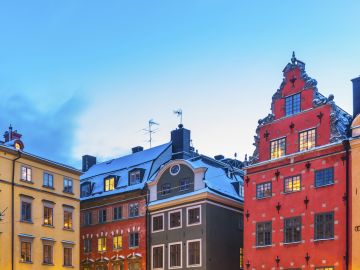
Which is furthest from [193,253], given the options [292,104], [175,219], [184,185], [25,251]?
[292,104]

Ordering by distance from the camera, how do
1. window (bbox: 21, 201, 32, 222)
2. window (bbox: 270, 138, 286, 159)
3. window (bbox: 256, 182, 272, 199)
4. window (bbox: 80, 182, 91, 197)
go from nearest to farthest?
1. window (bbox: 270, 138, 286, 159)
2. window (bbox: 256, 182, 272, 199)
3. window (bbox: 21, 201, 32, 222)
4. window (bbox: 80, 182, 91, 197)

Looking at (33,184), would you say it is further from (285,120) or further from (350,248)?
(350,248)

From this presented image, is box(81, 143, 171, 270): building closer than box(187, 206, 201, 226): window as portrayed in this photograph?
No

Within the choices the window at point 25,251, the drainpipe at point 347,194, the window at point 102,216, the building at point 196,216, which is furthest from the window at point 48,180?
the drainpipe at point 347,194

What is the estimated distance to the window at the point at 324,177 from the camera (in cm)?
4241

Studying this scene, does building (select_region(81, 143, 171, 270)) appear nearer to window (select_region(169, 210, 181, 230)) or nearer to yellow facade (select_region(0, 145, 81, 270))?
window (select_region(169, 210, 181, 230))

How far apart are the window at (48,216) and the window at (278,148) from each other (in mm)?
21663

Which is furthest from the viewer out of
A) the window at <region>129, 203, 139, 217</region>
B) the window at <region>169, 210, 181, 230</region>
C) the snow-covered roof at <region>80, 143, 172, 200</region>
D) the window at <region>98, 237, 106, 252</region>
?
the window at <region>98, 237, 106, 252</region>

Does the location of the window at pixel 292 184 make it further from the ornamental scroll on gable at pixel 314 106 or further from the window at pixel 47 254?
the window at pixel 47 254

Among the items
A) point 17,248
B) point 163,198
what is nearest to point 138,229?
point 163,198

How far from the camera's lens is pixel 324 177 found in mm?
42875

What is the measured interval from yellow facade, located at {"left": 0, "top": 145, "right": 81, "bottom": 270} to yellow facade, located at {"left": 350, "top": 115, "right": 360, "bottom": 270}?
27402mm

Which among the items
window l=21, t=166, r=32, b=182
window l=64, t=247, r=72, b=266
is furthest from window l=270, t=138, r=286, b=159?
window l=64, t=247, r=72, b=266

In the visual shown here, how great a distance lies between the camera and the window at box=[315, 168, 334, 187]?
42.4 m
